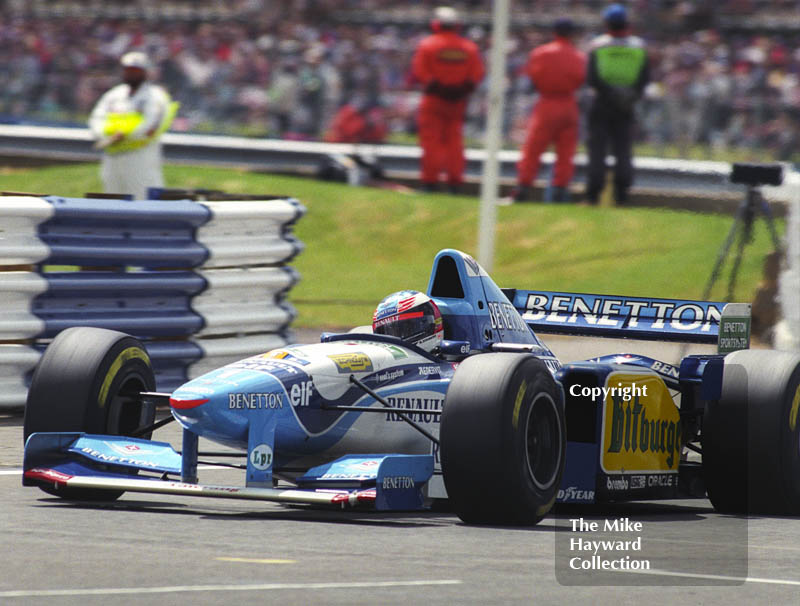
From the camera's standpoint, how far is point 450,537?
607 centimetres

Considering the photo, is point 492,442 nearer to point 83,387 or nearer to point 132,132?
point 83,387

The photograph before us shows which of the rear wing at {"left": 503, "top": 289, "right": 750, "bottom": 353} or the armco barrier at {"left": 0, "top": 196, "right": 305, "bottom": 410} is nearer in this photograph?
the rear wing at {"left": 503, "top": 289, "right": 750, "bottom": 353}

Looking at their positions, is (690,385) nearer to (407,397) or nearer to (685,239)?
(407,397)

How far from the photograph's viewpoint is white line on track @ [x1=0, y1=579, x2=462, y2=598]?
188 inches

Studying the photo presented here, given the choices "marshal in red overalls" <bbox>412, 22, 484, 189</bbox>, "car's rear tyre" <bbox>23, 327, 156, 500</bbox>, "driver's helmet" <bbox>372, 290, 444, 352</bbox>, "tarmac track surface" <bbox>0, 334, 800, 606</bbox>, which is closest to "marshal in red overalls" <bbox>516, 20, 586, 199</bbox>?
"marshal in red overalls" <bbox>412, 22, 484, 189</bbox>

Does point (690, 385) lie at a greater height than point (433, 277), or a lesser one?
lesser

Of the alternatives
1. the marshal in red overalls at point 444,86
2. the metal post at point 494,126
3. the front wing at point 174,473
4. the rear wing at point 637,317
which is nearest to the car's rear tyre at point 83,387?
the front wing at point 174,473

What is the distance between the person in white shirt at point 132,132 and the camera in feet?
48.2

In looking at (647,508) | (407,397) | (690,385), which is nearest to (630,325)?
(690,385)

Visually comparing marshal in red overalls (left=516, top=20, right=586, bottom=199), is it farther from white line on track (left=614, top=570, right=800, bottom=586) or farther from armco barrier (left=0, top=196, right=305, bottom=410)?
white line on track (left=614, top=570, right=800, bottom=586)

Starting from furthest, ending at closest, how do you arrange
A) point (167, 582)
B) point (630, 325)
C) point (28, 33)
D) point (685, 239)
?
point (28, 33) < point (685, 239) < point (630, 325) < point (167, 582)

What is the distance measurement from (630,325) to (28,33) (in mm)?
22716

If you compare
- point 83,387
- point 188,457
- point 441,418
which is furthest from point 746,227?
point 188,457

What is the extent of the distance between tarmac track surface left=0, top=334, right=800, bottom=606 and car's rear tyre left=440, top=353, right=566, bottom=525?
0.27 feet
